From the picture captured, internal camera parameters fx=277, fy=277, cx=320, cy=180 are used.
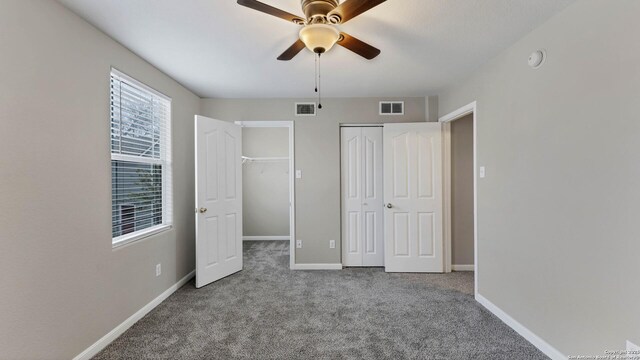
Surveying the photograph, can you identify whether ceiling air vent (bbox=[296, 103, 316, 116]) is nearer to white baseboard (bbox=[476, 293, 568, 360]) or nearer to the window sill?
the window sill

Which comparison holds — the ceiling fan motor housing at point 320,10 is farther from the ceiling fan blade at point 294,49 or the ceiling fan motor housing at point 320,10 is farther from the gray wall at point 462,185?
the gray wall at point 462,185

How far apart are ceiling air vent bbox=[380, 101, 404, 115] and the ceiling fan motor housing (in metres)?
2.47

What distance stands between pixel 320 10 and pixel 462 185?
125 inches

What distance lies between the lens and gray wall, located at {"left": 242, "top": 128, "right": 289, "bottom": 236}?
5871 millimetres

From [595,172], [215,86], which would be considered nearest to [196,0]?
[215,86]

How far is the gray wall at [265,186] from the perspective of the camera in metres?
5.87

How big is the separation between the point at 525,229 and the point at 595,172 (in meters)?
0.73

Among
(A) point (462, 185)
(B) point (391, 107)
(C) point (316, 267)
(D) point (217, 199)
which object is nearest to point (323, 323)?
(C) point (316, 267)

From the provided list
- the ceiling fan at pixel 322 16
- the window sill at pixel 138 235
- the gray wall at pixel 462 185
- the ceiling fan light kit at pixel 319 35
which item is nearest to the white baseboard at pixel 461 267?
the gray wall at pixel 462 185

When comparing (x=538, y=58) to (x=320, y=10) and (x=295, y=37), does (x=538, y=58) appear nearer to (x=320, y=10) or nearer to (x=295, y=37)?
(x=320, y=10)

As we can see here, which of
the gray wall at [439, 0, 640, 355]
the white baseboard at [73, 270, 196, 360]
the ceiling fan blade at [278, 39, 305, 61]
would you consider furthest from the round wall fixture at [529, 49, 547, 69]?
the white baseboard at [73, 270, 196, 360]

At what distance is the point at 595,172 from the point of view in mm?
1665

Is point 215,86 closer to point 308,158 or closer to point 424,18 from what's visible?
point 308,158

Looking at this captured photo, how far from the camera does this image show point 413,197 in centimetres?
379
